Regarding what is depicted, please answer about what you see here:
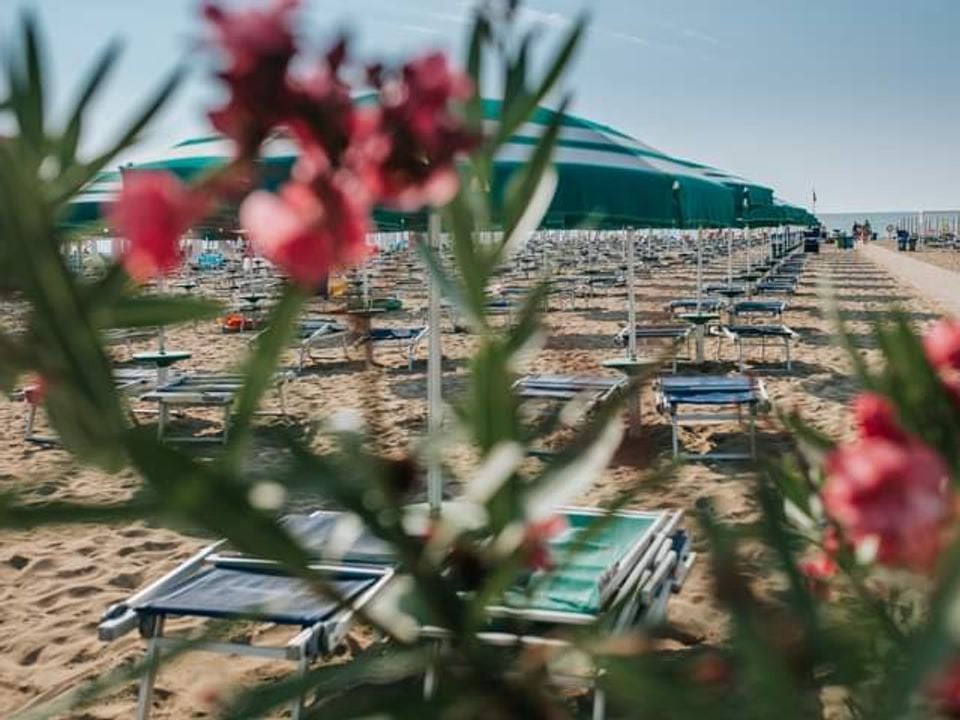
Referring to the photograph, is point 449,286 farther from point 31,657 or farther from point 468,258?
point 31,657

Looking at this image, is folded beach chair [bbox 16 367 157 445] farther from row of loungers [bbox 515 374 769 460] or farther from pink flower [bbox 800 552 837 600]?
pink flower [bbox 800 552 837 600]

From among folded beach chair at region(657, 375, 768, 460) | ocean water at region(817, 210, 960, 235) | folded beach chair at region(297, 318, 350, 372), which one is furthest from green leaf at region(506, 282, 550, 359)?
ocean water at region(817, 210, 960, 235)

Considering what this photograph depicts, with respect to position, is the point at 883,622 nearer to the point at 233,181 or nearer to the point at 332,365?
the point at 233,181

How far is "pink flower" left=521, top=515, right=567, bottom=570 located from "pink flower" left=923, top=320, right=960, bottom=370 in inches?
11.2

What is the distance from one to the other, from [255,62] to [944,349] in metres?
0.50

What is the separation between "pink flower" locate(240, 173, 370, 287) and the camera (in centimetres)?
46

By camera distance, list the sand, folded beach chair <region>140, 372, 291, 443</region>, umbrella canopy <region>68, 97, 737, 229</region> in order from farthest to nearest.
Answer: folded beach chair <region>140, 372, 291, 443</region> < umbrella canopy <region>68, 97, 737, 229</region> < the sand

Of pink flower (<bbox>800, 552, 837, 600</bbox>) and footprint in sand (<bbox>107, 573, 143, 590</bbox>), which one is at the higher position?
pink flower (<bbox>800, 552, 837, 600</bbox>)

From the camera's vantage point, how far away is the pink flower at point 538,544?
579 millimetres

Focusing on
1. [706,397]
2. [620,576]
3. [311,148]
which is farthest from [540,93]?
[706,397]

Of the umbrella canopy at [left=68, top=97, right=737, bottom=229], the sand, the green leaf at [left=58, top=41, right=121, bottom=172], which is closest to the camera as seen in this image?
the green leaf at [left=58, top=41, right=121, bottom=172]

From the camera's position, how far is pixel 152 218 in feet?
1.53

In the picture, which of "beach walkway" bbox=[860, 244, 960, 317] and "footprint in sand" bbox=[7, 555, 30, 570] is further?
"beach walkway" bbox=[860, 244, 960, 317]

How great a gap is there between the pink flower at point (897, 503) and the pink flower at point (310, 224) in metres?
0.25
